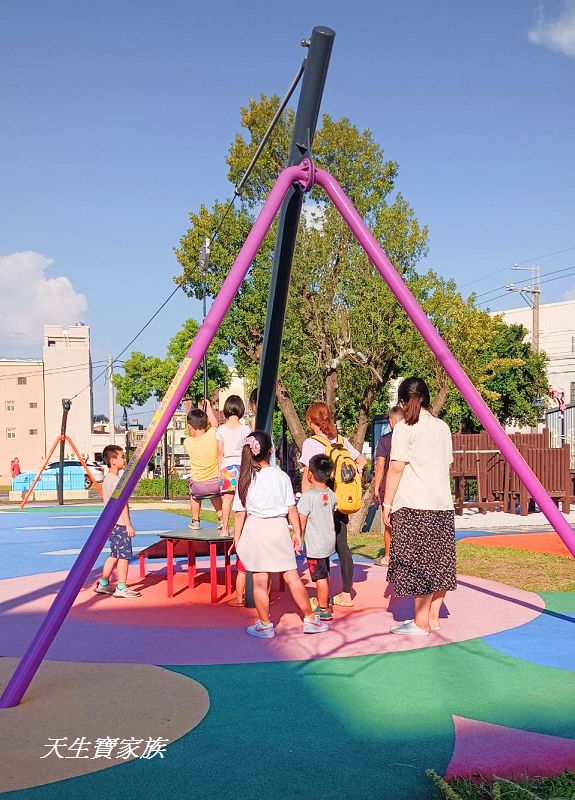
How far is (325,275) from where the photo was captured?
22.5 m

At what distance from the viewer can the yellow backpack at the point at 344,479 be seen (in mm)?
7191

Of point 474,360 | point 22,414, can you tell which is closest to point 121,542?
point 474,360

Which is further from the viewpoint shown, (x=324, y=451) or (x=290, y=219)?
(x=324, y=451)

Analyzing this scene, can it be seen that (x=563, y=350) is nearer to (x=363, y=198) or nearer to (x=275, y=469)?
(x=363, y=198)

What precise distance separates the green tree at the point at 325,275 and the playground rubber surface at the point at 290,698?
15104 mm

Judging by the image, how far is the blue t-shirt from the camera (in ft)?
22.6

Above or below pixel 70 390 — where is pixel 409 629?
below

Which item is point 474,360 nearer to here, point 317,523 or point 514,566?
point 514,566

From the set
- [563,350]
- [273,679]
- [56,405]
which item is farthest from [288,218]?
[56,405]

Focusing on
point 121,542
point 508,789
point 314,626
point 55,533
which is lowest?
point 55,533

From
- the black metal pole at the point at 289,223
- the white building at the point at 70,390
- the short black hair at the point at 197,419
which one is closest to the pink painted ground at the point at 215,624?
the black metal pole at the point at 289,223

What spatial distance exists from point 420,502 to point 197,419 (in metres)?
3.81

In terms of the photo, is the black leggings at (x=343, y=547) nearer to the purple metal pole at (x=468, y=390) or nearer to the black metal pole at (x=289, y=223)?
the black metal pole at (x=289, y=223)

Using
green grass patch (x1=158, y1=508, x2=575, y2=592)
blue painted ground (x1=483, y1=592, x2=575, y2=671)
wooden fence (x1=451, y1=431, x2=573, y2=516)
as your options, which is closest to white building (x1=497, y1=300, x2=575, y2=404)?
wooden fence (x1=451, y1=431, x2=573, y2=516)
